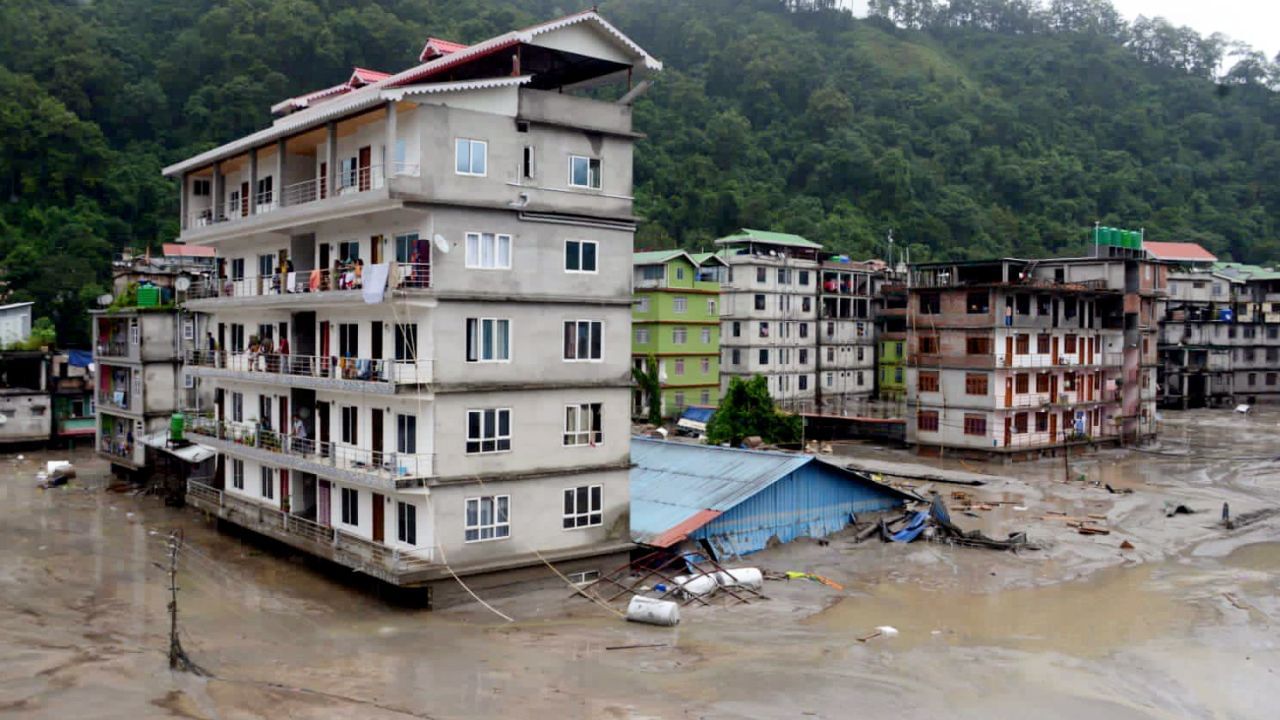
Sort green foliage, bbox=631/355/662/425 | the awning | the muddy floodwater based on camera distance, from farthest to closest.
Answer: green foliage, bbox=631/355/662/425 → the awning → the muddy floodwater

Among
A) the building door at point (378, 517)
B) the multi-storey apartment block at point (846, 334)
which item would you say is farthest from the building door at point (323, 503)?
the multi-storey apartment block at point (846, 334)

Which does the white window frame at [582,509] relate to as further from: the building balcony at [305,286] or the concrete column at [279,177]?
the concrete column at [279,177]

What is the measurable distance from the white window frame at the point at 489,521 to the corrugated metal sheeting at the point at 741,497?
4726mm

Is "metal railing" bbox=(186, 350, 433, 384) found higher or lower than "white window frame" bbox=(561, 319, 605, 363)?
lower

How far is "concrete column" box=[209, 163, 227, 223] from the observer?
35.8 m

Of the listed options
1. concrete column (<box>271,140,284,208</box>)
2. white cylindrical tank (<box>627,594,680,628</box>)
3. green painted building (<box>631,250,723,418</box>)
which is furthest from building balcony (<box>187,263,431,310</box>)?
green painted building (<box>631,250,723,418</box>)

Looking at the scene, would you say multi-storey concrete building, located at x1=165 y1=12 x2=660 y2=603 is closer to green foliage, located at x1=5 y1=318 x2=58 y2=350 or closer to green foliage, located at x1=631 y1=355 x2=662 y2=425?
green foliage, located at x1=5 y1=318 x2=58 y2=350

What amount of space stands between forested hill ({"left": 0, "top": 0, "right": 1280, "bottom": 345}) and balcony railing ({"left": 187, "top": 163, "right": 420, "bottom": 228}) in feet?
144

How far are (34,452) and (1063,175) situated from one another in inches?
4670

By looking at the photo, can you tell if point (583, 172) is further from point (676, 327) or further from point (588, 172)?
point (676, 327)

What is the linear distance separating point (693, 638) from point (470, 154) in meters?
13.2

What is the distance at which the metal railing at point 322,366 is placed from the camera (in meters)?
25.3

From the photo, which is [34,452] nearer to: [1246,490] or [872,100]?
[1246,490]

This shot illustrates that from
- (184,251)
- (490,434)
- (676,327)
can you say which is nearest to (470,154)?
(490,434)
